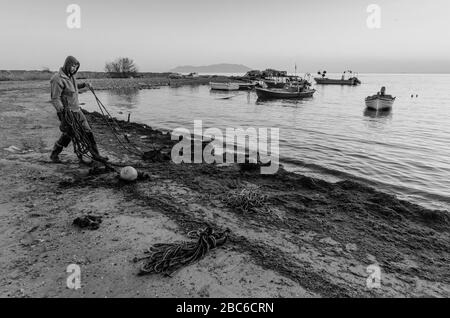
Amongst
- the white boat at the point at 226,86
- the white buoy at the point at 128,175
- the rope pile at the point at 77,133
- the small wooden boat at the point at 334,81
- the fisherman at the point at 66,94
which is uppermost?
the small wooden boat at the point at 334,81

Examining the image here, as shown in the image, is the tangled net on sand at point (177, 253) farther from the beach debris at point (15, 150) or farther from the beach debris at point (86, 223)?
the beach debris at point (15, 150)

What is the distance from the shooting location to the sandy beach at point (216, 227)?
416 cm

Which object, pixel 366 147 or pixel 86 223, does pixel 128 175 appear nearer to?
pixel 86 223

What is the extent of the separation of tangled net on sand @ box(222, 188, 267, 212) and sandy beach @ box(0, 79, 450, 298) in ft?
0.35

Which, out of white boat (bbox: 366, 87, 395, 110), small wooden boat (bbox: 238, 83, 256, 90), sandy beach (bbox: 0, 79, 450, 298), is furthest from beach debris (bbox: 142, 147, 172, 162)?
Answer: small wooden boat (bbox: 238, 83, 256, 90)

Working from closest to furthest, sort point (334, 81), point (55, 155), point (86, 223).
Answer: point (86, 223)
point (55, 155)
point (334, 81)

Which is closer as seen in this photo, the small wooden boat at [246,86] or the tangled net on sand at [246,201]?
the tangled net on sand at [246,201]

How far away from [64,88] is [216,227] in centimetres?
533

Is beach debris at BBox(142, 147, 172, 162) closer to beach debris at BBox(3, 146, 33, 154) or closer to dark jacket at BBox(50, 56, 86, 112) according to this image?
dark jacket at BBox(50, 56, 86, 112)

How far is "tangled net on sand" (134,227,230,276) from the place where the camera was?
4.38 m

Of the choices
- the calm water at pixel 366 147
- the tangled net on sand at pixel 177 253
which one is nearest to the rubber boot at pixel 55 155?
the tangled net on sand at pixel 177 253

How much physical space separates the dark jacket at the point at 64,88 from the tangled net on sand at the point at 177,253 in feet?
16.3

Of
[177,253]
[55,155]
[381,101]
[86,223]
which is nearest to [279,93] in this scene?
[381,101]

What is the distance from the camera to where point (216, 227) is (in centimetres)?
573
